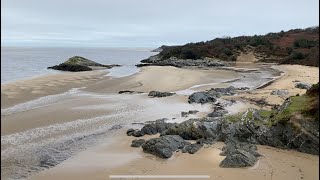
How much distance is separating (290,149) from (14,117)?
1412cm

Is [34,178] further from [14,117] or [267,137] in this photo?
[14,117]

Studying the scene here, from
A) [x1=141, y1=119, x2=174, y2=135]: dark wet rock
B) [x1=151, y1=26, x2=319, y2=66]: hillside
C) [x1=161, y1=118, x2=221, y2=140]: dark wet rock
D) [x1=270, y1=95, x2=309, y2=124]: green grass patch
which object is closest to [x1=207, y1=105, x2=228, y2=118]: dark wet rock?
[x1=141, y1=119, x2=174, y2=135]: dark wet rock

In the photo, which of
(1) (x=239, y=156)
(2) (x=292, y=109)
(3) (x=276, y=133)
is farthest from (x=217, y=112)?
(1) (x=239, y=156)

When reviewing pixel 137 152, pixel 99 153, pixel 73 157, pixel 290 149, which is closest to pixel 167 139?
pixel 137 152

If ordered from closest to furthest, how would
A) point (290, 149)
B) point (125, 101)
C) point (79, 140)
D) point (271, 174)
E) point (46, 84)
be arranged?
point (271, 174)
point (290, 149)
point (79, 140)
point (125, 101)
point (46, 84)

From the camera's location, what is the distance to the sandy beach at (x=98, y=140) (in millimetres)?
11570

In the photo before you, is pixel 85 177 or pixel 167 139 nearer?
pixel 85 177

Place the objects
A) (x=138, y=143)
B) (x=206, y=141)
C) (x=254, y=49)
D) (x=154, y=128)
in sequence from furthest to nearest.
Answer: (x=254, y=49) < (x=154, y=128) < (x=138, y=143) < (x=206, y=141)

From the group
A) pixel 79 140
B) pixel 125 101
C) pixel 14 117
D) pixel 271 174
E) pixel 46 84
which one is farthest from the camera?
pixel 46 84

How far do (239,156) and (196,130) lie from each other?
3.35 meters

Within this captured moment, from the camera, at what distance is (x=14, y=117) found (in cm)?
2000

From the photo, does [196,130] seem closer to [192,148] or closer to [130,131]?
[192,148]

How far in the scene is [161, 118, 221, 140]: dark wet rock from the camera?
1482 cm

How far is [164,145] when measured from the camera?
13.2m
